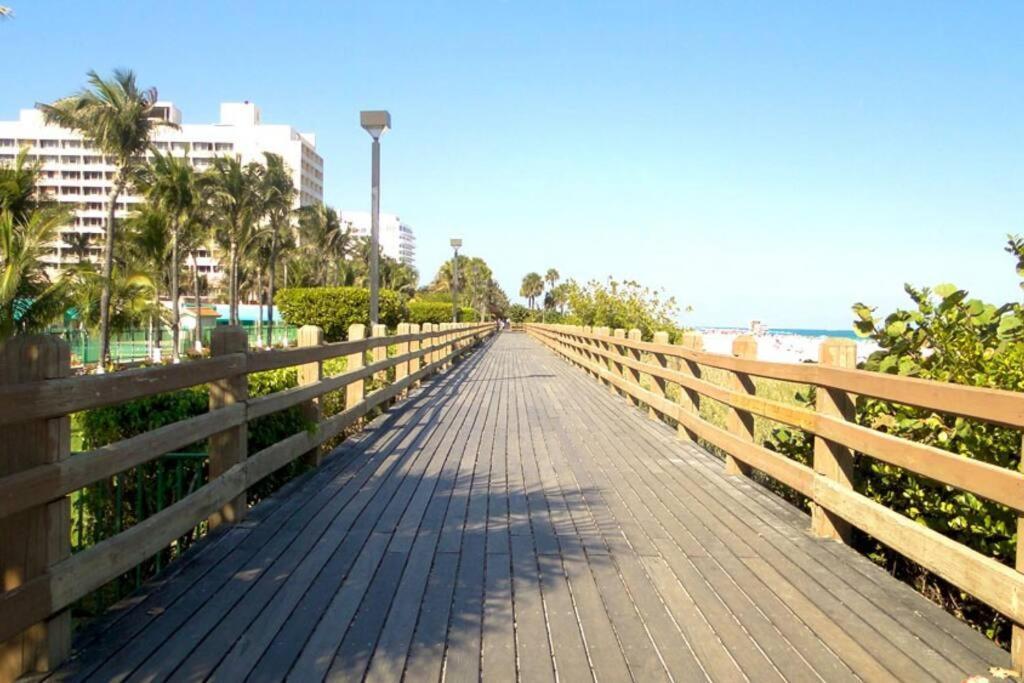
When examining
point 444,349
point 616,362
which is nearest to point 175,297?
point 444,349

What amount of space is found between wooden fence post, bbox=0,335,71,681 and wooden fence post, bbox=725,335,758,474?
5.15 m

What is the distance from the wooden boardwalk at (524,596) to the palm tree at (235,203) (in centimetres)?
5528

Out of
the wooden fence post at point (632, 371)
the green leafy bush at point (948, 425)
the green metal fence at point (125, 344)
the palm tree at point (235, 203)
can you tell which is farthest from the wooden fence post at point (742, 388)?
the palm tree at point (235, 203)

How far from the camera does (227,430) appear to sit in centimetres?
491

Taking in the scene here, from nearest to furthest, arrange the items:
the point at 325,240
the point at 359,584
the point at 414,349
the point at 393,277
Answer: the point at 359,584, the point at 414,349, the point at 325,240, the point at 393,277

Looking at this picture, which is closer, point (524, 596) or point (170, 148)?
point (524, 596)

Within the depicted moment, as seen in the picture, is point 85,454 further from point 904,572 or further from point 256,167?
point 256,167

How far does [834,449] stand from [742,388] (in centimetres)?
199

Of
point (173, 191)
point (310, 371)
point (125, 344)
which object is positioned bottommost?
point (125, 344)

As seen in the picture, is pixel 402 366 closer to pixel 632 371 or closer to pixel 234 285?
pixel 632 371

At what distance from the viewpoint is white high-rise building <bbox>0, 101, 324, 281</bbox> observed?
387ft

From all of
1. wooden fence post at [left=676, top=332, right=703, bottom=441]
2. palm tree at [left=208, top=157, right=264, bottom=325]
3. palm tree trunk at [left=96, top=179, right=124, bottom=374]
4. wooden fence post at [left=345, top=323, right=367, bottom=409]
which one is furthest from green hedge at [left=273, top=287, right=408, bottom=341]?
palm tree at [left=208, top=157, right=264, bottom=325]

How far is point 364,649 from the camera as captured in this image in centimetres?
331

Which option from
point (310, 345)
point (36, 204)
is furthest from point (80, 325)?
point (310, 345)
